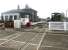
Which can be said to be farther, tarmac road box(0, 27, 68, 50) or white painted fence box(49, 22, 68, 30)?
white painted fence box(49, 22, 68, 30)

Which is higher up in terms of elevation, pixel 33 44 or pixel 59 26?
pixel 59 26

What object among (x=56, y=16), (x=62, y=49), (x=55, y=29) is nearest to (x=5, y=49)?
(x=62, y=49)

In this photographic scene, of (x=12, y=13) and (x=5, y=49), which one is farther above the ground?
(x=12, y=13)

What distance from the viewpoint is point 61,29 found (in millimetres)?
29438

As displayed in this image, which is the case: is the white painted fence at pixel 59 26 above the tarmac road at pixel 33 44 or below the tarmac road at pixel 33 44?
above

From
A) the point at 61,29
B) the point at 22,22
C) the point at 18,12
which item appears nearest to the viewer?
the point at 61,29

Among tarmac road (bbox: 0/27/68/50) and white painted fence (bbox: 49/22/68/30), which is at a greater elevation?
white painted fence (bbox: 49/22/68/30)

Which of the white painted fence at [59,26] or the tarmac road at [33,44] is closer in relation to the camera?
the tarmac road at [33,44]

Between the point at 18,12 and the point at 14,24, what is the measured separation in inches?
1392

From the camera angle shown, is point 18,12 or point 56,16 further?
point 18,12

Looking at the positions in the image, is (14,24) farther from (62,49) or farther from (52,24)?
(62,49)

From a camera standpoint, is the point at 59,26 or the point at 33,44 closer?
the point at 33,44

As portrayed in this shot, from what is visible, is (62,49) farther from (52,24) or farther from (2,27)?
(2,27)

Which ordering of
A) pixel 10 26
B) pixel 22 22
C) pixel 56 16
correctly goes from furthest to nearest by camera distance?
pixel 56 16 < pixel 22 22 < pixel 10 26
